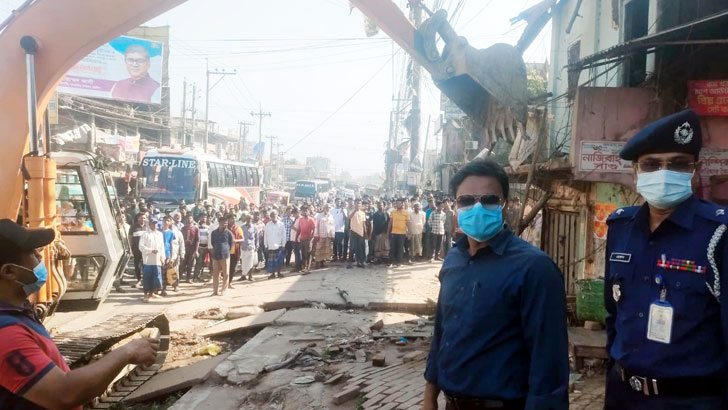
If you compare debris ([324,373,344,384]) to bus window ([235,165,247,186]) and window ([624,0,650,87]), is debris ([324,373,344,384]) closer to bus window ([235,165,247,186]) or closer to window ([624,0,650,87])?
window ([624,0,650,87])

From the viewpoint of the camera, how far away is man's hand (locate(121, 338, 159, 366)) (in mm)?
2111

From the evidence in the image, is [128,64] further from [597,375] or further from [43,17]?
[597,375]

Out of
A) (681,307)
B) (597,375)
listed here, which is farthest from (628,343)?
(597,375)

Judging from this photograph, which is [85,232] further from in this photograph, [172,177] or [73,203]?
[172,177]

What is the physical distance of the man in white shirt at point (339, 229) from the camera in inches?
609

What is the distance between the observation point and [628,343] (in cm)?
226

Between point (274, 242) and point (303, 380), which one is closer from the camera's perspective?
point (303, 380)

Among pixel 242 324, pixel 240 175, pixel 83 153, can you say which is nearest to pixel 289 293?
pixel 242 324

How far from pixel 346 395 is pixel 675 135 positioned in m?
3.79

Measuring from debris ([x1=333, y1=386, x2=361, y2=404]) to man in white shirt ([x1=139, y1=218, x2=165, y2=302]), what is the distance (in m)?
6.76

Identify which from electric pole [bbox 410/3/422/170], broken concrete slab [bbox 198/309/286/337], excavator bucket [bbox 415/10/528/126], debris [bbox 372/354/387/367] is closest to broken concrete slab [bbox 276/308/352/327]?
broken concrete slab [bbox 198/309/286/337]

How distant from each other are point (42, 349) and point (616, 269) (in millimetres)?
2466

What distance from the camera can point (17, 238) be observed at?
205cm

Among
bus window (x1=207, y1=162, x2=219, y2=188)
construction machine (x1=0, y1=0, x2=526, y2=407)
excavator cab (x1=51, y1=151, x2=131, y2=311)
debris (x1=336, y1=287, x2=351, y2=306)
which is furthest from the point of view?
bus window (x1=207, y1=162, x2=219, y2=188)
